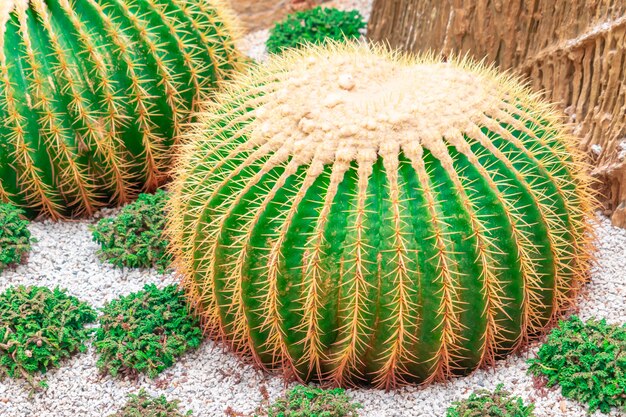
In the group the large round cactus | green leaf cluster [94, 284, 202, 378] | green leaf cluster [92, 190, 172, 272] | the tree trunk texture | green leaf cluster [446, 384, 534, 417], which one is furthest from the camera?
the large round cactus

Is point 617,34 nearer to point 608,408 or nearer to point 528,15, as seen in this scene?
point 528,15

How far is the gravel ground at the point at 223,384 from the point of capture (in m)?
3.16

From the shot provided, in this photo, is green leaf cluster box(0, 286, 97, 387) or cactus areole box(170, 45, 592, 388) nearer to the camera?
cactus areole box(170, 45, 592, 388)

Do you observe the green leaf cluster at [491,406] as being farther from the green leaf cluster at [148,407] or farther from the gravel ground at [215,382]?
the green leaf cluster at [148,407]

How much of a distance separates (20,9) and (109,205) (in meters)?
1.09

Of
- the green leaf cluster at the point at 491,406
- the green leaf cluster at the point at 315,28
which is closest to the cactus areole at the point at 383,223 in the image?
the green leaf cluster at the point at 491,406

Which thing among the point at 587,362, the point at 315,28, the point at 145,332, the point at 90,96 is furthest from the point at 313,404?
the point at 315,28

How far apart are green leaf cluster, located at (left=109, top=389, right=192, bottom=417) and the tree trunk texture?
2.21m

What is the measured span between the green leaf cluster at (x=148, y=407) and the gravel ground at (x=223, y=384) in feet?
0.47

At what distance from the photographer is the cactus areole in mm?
2934

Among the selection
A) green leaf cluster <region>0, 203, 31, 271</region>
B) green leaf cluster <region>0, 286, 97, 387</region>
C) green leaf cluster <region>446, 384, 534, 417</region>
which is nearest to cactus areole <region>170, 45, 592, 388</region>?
green leaf cluster <region>446, 384, 534, 417</region>

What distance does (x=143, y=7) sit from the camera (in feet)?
14.5

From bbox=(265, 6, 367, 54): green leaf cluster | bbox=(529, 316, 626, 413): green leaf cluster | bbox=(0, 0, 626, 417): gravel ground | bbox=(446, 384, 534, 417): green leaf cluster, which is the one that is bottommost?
bbox=(0, 0, 626, 417): gravel ground

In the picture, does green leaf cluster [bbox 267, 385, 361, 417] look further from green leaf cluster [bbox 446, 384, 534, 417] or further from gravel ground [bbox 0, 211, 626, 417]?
green leaf cluster [bbox 446, 384, 534, 417]
